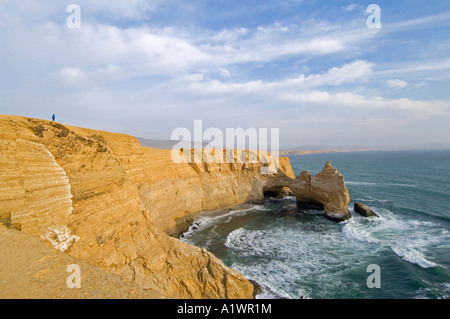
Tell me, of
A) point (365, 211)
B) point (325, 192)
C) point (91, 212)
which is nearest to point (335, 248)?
point (325, 192)

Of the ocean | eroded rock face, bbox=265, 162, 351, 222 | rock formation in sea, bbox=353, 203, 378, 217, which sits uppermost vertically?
eroded rock face, bbox=265, 162, 351, 222

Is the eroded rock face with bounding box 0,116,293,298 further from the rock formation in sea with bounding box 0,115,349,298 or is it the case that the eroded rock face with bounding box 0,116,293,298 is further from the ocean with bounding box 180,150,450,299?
the ocean with bounding box 180,150,450,299

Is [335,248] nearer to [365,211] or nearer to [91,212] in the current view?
[365,211]

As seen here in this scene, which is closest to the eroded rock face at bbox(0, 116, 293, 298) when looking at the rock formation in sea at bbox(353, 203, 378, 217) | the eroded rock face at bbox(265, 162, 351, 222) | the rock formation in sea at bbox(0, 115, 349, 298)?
the rock formation in sea at bbox(0, 115, 349, 298)

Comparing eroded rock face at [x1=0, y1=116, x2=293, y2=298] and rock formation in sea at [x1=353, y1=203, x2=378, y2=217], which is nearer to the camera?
eroded rock face at [x1=0, y1=116, x2=293, y2=298]

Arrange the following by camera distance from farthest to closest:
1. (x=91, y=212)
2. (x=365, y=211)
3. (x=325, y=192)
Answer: (x=325, y=192) → (x=365, y=211) → (x=91, y=212)

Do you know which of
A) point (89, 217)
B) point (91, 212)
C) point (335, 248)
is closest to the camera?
point (89, 217)

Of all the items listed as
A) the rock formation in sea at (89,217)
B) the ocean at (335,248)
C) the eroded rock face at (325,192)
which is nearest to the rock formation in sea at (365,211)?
the ocean at (335,248)

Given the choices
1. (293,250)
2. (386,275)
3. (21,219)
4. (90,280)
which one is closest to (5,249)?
(21,219)
